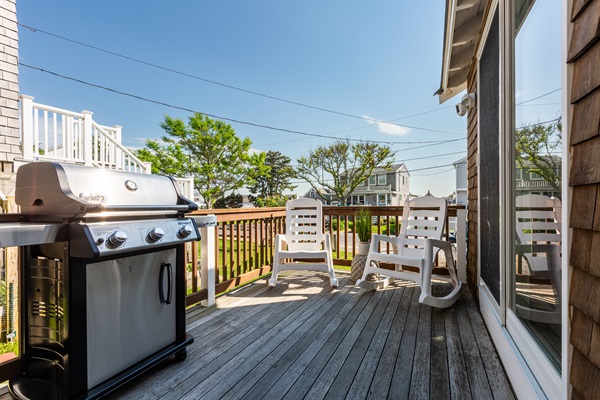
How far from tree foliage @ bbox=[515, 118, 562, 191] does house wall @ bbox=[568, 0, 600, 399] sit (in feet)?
0.74

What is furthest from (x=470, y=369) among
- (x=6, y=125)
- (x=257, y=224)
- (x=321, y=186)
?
(x=321, y=186)

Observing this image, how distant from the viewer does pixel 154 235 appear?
160cm

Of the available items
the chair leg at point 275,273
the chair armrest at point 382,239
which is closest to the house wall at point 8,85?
the chair leg at point 275,273

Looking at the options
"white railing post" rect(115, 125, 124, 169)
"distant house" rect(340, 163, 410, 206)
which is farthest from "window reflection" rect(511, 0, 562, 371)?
"distant house" rect(340, 163, 410, 206)

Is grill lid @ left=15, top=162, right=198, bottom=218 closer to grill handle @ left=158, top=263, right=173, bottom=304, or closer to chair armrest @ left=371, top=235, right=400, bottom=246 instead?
grill handle @ left=158, top=263, right=173, bottom=304

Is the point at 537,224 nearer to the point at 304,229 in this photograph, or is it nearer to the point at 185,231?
the point at 185,231

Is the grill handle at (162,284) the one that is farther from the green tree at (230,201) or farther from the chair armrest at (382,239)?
the green tree at (230,201)

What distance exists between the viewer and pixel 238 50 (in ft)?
39.8

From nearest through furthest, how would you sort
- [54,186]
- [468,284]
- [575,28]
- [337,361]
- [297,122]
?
[575,28]
[54,186]
[337,361]
[468,284]
[297,122]

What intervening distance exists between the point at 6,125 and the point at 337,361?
5.92 m

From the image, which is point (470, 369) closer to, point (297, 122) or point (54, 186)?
point (54, 186)

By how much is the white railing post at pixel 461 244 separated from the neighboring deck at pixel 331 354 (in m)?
0.58

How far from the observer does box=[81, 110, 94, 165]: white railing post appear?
600 cm

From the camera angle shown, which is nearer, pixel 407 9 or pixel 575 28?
pixel 575 28
